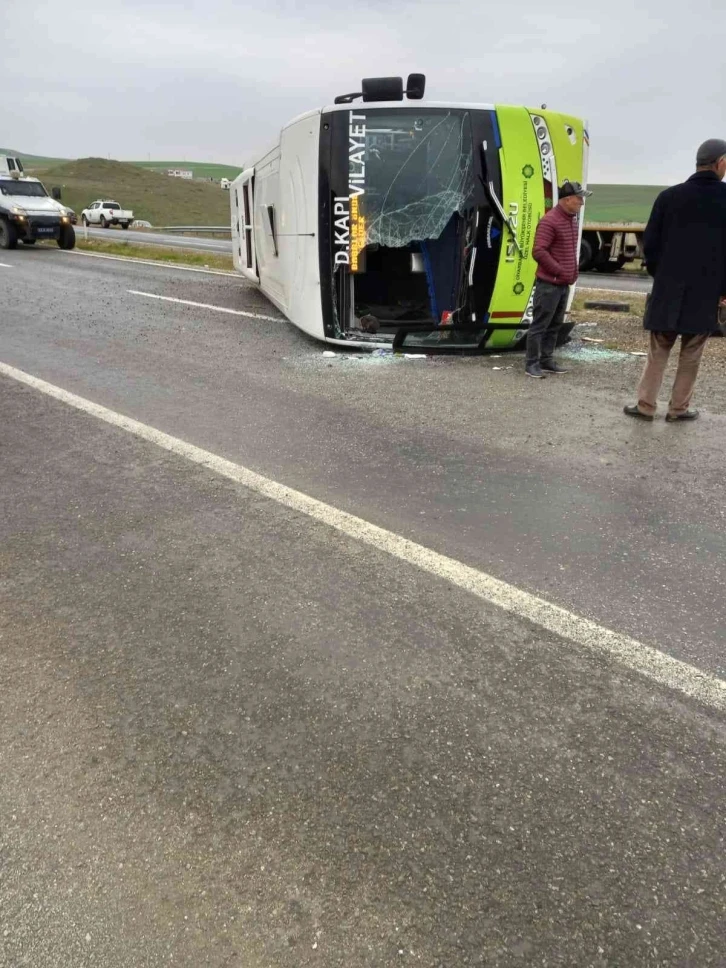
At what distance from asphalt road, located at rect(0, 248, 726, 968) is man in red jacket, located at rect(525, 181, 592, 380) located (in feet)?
8.57

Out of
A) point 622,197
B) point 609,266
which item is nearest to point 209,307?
point 609,266

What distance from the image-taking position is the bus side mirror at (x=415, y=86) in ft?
24.3

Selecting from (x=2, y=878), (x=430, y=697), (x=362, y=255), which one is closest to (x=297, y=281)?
(x=362, y=255)

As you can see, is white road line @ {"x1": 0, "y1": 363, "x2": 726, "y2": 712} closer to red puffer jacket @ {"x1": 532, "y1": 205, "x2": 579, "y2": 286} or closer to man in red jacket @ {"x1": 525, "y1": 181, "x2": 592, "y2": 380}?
man in red jacket @ {"x1": 525, "y1": 181, "x2": 592, "y2": 380}

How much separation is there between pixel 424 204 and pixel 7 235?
17.5 meters

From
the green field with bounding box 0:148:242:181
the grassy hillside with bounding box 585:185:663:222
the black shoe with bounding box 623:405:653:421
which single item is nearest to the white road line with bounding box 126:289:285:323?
the black shoe with bounding box 623:405:653:421

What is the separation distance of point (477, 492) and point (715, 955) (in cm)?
266

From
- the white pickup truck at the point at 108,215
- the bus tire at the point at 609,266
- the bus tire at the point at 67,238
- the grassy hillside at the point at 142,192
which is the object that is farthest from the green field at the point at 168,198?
the bus tire at the point at 67,238

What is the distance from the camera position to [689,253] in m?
5.33

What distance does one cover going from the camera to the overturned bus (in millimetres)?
7379

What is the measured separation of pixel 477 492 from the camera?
4.07m

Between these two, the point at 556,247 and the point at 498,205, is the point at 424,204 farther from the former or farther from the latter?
the point at 556,247

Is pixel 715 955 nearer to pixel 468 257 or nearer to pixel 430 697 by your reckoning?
pixel 430 697

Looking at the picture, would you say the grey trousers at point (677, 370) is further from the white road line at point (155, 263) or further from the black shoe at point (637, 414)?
the white road line at point (155, 263)
